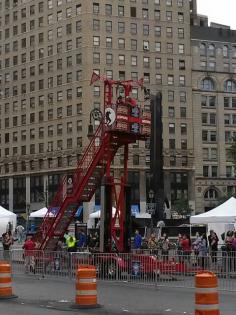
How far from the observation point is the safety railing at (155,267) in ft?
61.6

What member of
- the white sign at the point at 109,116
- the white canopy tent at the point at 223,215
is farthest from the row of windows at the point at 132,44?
the white sign at the point at 109,116

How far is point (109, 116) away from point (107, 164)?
1980 mm

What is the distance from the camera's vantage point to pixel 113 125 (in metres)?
23.6

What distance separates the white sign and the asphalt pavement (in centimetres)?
639

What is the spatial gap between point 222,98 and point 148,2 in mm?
20105

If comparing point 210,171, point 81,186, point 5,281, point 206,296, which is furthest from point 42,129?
point 206,296

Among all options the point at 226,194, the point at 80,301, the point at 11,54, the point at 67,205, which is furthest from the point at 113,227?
the point at 11,54

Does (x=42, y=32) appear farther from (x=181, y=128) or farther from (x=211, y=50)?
(x=211, y=50)

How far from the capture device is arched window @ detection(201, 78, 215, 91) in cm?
10517

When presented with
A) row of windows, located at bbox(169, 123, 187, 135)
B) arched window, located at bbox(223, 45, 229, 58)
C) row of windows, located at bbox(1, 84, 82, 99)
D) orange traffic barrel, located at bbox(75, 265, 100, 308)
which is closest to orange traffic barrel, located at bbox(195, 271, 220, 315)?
orange traffic barrel, located at bbox(75, 265, 100, 308)

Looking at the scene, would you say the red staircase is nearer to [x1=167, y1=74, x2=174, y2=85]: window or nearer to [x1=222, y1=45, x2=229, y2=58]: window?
[x1=167, y1=74, x2=174, y2=85]: window

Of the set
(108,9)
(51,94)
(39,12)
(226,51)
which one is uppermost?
(39,12)

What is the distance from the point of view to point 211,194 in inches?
4006

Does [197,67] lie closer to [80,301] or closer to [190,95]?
[190,95]
